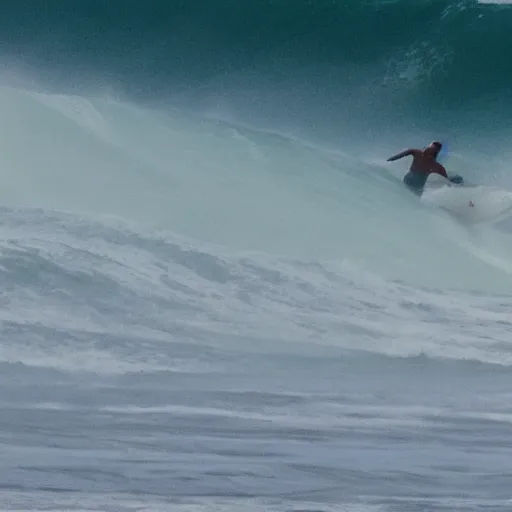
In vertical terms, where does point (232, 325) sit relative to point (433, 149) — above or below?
below

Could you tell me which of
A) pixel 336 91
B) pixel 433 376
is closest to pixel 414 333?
pixel 433 376

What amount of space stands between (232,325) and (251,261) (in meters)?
1.42

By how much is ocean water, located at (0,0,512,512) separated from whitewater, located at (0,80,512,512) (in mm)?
22

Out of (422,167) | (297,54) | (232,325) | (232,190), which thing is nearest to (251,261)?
(232,325)

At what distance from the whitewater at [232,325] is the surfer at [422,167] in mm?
266

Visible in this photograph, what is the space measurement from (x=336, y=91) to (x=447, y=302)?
7.17m

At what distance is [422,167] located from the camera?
40.8 feet

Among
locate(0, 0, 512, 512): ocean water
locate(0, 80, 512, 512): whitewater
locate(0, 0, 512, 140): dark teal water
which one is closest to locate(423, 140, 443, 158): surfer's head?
locate(0, 0, 512, 512): ocean water

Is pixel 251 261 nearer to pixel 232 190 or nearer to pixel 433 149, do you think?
pixel 232 190

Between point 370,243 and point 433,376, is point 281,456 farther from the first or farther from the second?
point 370,243

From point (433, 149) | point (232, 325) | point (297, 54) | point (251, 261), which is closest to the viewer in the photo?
point (232, 325)

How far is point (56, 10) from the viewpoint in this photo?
1582 cm

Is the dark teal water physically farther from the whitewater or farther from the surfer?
the surfer

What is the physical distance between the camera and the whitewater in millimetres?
4316
